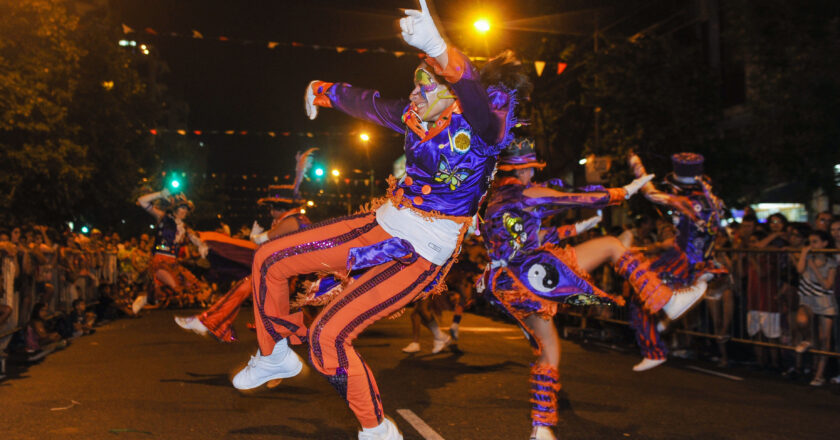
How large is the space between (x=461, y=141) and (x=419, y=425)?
2.49m

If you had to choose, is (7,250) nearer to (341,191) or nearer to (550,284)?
(550,284)

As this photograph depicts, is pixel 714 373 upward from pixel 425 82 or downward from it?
downward

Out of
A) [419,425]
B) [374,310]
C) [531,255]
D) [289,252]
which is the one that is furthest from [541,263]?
[289,252]

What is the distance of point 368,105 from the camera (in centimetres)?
420

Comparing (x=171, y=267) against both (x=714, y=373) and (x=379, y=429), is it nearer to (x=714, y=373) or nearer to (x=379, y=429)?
(x=714, y=373)

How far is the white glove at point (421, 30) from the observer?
Answer: 328 centimetres

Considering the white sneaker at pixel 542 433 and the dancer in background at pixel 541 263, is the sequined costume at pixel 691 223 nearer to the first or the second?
the dancer in background at pixel 541 263

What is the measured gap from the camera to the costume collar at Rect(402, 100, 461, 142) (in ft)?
12.9

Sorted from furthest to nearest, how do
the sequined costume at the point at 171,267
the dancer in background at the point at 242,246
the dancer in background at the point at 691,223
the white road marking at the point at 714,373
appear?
1. the sequined costume at the point at 171,267
2. the white road marking at the point at 714,373
3. the dancer in background at the point at 691,223
4. the dancer in background at the point at 242,246

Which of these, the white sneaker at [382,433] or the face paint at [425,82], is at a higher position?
the face paint at [425,82]

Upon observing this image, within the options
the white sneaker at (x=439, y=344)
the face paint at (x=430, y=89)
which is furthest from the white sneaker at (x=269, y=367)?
the white sneaker at (x=439, y=344)

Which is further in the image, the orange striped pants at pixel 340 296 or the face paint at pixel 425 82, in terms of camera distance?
the face paint at pixel 425 82

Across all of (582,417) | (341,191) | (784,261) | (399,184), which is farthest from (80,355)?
(341,191)

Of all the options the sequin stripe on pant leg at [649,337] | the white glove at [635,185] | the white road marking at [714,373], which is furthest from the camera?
the white road marking at [714,373]
